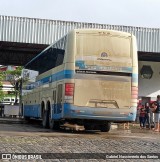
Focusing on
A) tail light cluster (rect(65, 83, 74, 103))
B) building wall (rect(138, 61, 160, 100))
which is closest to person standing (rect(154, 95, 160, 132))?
tail light cluster (rect(65, 83, 74, 103))

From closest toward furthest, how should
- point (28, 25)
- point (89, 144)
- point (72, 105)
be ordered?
point (89, 144) < point (72, 105) < point (28, 25)

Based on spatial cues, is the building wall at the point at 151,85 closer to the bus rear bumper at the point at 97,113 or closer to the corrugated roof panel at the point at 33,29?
the corrugated roof panel at the point at 33,29

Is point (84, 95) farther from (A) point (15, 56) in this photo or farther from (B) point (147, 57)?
(A) point (15, 56)

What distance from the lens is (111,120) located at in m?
17.2

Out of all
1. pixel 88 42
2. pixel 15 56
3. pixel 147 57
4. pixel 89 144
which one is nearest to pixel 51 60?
pixel 88 42

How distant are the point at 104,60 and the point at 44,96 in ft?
15.9

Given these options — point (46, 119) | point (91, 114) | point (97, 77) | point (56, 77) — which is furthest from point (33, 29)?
point (91, 114)

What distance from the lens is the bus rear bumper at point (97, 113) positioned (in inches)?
663

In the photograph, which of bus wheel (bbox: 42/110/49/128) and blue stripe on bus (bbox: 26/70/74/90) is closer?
blue stripe on bus (bbox: 26/70/74/90)

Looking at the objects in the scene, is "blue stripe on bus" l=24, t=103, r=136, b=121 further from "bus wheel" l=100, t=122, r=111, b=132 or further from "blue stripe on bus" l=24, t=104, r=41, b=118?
"blue stripe on bus" l=24, t=104, r=41, b=118

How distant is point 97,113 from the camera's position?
16938 mm

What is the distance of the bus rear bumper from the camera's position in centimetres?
1684

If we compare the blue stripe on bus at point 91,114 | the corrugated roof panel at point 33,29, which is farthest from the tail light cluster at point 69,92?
the corrugated roof panel at point 33,29

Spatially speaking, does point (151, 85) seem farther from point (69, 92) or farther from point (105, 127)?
point (69, 92)
